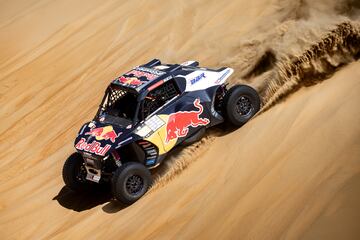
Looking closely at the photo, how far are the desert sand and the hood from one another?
0.88 meters

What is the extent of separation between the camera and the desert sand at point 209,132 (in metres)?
6.79

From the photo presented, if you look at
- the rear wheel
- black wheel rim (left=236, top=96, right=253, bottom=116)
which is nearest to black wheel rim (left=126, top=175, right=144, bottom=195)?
the rear wheel

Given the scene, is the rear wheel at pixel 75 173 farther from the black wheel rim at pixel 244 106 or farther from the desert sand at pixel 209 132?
the black wheel rim at pixel 244 106

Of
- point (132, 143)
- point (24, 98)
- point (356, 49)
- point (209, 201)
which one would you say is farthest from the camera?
point (24, 98)

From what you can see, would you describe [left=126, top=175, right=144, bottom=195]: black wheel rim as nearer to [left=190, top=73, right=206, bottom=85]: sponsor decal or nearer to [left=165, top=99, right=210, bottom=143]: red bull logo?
[left=165, top=99, right=210, bottom=143]: red bull logo

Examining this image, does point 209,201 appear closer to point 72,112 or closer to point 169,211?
point 169,211

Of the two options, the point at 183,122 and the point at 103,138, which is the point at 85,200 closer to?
the point at 103,138

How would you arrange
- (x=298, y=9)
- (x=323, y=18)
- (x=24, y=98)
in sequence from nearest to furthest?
(x=323, y=18)
(x=298, y=9)
(x=24, y=98)

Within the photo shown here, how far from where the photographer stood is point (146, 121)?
890cm

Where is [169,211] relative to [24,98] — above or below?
below

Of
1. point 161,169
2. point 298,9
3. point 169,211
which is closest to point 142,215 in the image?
point 169,211

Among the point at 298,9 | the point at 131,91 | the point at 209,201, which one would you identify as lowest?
the point at 209,201

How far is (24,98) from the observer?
13672 mm

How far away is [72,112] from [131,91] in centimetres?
374
